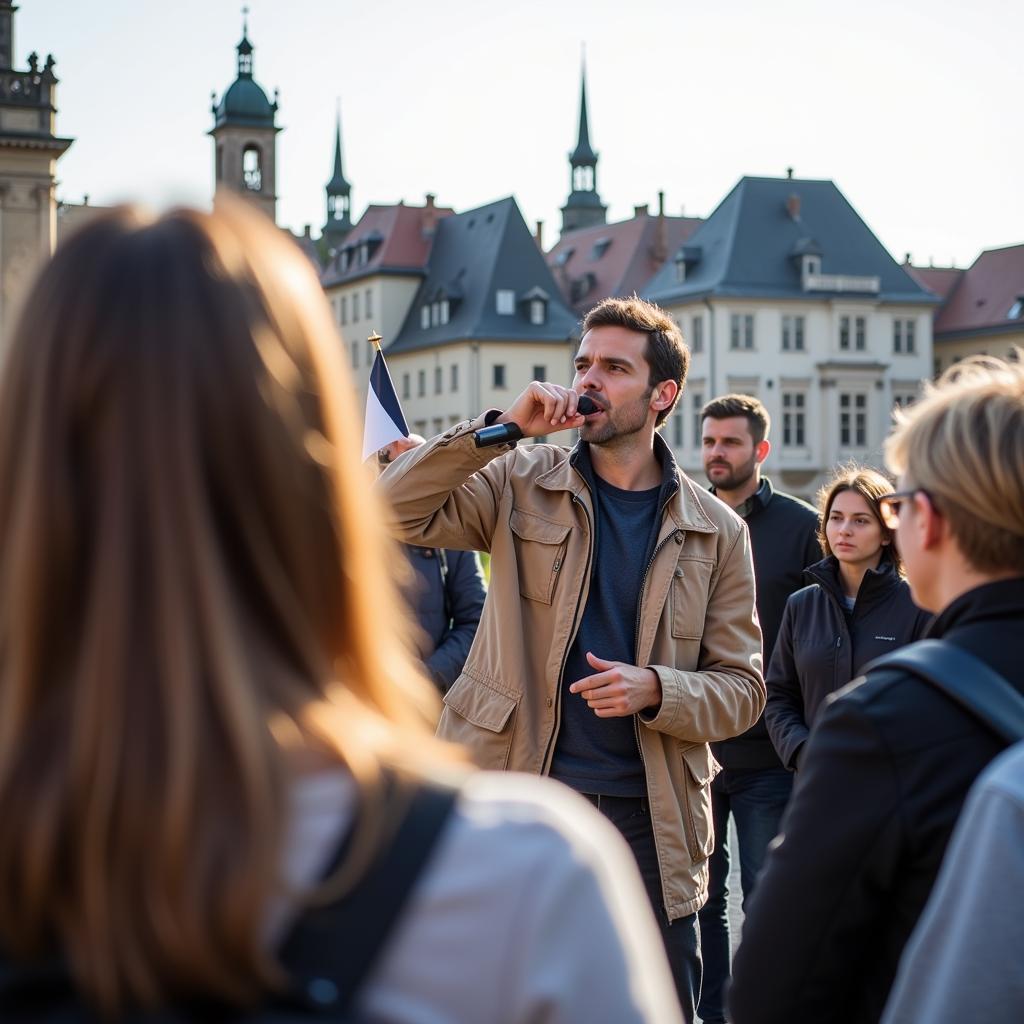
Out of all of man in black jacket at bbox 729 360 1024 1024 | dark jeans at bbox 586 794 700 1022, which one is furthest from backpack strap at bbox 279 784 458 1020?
dark jeans at bbox 586 794 700 1022

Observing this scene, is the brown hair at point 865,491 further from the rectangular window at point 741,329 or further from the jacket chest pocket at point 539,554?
the rectangular window at point 741,329

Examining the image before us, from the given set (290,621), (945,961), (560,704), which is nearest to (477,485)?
(560,704)

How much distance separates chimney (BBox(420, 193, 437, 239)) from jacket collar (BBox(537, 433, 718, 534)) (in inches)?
3053

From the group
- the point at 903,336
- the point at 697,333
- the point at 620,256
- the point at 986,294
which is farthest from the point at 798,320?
the point at 620,256

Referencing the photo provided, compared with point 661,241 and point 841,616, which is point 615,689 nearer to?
point 841,616

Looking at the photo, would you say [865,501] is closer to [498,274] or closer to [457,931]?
[457,931]

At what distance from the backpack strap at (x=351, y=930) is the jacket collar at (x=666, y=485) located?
3.47 m

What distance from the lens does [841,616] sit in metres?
6.29

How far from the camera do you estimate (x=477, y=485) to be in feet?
16.1

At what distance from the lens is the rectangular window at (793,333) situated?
6506 cm

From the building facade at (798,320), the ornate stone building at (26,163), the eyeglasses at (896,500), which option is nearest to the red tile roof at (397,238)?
the building facade at (798,320)

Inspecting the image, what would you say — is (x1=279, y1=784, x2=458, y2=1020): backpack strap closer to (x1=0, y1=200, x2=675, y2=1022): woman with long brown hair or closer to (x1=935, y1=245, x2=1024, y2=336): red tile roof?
(x1=0, y1=200, x2=675, y2=1022): woman with long brown hair

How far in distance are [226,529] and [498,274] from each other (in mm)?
Result: 72826

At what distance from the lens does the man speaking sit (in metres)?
4.63
